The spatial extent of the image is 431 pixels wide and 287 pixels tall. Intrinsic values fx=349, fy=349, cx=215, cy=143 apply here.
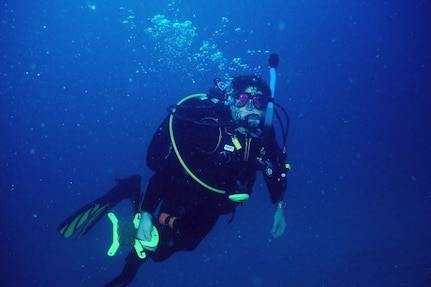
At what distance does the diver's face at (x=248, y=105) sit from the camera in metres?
3.88

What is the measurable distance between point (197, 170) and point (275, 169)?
3.52 feet

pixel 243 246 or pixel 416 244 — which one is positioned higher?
pixel 416 244

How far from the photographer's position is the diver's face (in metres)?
3.88

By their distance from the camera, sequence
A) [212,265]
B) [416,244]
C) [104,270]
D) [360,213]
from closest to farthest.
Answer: [416,244] → [212,265] → [104,270] → [360,213]

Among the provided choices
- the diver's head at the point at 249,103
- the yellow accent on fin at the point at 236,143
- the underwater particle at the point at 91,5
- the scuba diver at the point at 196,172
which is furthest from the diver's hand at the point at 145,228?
the underwater particle at the point at 91,5

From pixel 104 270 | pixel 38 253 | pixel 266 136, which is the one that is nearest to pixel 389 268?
pixel 266 136

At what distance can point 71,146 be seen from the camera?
79125 millimetres

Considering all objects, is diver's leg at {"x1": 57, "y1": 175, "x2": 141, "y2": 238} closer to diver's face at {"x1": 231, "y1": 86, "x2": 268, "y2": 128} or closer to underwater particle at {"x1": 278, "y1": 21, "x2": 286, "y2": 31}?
diver's face at {"x1": 231, "y1": 86, "x2": 268, "y2": 128}

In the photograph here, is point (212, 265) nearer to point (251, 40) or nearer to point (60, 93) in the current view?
point (251, 40)

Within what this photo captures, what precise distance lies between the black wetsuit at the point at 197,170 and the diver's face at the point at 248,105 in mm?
123

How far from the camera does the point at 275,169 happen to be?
417 cm

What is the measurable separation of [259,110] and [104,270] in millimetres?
12644

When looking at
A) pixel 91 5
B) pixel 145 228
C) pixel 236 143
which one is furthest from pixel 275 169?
pixel 91 5

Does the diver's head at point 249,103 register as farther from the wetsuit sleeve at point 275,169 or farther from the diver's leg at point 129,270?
the diver's leg at point 129,270
